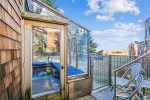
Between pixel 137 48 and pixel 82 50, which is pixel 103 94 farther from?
pixel 137 48

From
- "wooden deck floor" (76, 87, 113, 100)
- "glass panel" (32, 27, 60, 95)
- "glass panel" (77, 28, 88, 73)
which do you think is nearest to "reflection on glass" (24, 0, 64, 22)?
"glass panel" (32, 27, 60, 95)

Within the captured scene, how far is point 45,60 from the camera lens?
3.48 meters

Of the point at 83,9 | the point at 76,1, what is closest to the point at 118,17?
the point at 83,9

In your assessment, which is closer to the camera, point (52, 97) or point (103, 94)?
point (52, 97)

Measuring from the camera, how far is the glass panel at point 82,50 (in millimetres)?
4425

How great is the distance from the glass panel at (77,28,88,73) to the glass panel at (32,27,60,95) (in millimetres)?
844

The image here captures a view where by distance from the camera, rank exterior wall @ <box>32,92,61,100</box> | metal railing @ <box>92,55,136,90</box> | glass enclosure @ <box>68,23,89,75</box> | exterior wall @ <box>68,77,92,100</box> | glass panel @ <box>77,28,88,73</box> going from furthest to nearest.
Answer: metal railing @ <box>92,55,136,90</box> < glass panel @ <box>77,28,88,73</box> < glass enclosure @ <box>68,23,89,75</box> < exterior wall @ <box>68,77,92,100</box> < exterior wall @ <box>32,92,61,100</box>

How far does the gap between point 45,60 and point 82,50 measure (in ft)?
4.53

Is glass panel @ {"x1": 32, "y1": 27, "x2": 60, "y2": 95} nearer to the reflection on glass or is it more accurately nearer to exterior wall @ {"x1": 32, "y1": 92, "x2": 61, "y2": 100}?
exterior wall @ {"x1": 32, "y1": 92, "x2": 61, "y2": 100}

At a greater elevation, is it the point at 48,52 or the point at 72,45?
the point at 72,45

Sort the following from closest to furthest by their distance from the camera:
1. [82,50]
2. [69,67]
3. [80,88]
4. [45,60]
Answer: [45,60] → [69,67] → [80,88] → [82,50]

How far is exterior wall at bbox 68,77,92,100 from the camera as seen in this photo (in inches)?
158

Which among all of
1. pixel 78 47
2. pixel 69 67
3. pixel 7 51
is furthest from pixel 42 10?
pixel 7 51

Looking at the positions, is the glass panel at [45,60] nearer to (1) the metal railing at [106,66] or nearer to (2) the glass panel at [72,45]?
(2) the glass panel at [72,45]
